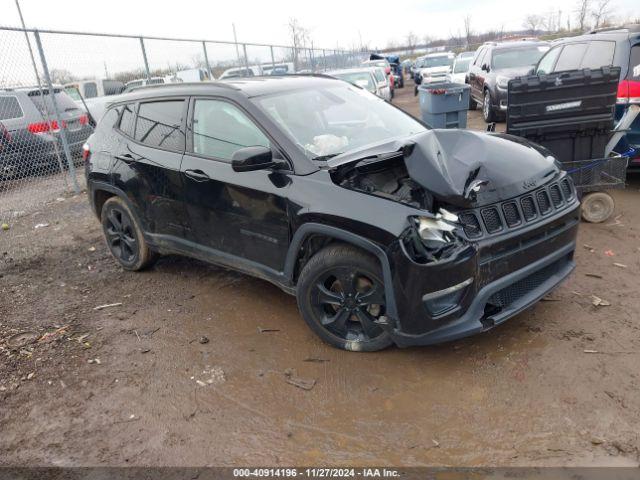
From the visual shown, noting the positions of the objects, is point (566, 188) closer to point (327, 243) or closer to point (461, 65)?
point (327, 243)

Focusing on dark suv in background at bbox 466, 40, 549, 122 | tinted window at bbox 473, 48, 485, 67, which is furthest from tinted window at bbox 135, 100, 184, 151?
tinted window at bbox 473, 48, 485, 67

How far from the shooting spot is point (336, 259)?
3277 mm

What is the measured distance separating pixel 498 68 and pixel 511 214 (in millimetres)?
10658

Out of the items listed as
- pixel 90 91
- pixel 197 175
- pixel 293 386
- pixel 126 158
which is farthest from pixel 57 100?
pixel 293 386

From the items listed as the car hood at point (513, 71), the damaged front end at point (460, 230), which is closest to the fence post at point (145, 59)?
the car hood at point (513, 71)

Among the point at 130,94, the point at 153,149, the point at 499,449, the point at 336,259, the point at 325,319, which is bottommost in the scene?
the point at 499,449

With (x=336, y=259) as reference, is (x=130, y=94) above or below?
above

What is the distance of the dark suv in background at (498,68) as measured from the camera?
11703mm

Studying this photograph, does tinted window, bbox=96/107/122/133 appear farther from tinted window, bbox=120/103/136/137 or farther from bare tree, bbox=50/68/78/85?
bare tree, bbox=50/68/78/85

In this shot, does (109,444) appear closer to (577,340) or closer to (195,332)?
(195,332)

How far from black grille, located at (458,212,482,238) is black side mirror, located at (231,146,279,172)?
133 cm

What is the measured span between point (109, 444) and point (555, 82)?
5.10m

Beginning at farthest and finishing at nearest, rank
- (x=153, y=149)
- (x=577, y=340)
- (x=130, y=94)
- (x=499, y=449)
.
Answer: (x=130, y=94), (x=153, y=149), (x=577, y=340), (x=499, y=449)

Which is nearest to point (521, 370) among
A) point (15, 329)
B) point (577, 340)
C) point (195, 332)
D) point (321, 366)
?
point (577, 340)
